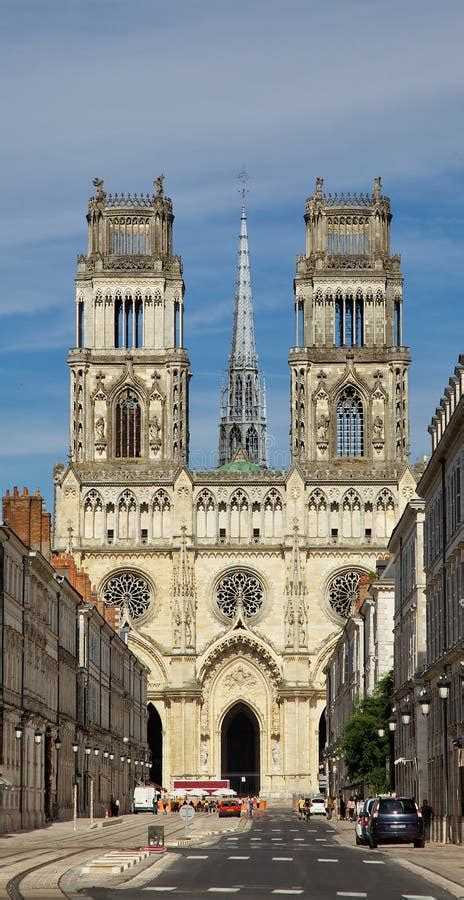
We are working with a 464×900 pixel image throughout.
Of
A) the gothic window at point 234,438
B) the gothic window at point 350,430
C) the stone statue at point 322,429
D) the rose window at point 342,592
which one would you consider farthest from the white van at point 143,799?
the gothic window at point 234,438

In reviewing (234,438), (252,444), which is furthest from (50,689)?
(234,438)

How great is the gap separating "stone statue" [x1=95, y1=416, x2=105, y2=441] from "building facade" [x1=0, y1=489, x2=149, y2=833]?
78.8 feet

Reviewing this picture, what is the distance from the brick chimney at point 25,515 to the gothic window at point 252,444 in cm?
9222

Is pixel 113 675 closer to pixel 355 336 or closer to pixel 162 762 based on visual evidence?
pixel 162 762

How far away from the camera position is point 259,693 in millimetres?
134250

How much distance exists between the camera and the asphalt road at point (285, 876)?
2928 cm

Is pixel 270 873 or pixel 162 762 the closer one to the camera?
pixel 270 873

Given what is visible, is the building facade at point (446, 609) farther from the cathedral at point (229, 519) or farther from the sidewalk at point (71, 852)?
the cathedral at point (229, 519)

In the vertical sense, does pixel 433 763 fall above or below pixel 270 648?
below

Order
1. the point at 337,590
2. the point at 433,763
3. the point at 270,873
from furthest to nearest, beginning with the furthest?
the point at 337,590 < the point at 433,763 < the point at 270,873

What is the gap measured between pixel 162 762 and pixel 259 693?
8.65 metres

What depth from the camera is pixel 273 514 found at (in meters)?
134

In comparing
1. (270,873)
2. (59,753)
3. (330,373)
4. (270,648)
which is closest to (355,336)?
(330,373)

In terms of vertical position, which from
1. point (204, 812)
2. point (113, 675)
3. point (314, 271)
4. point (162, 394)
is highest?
point (314, 271)
